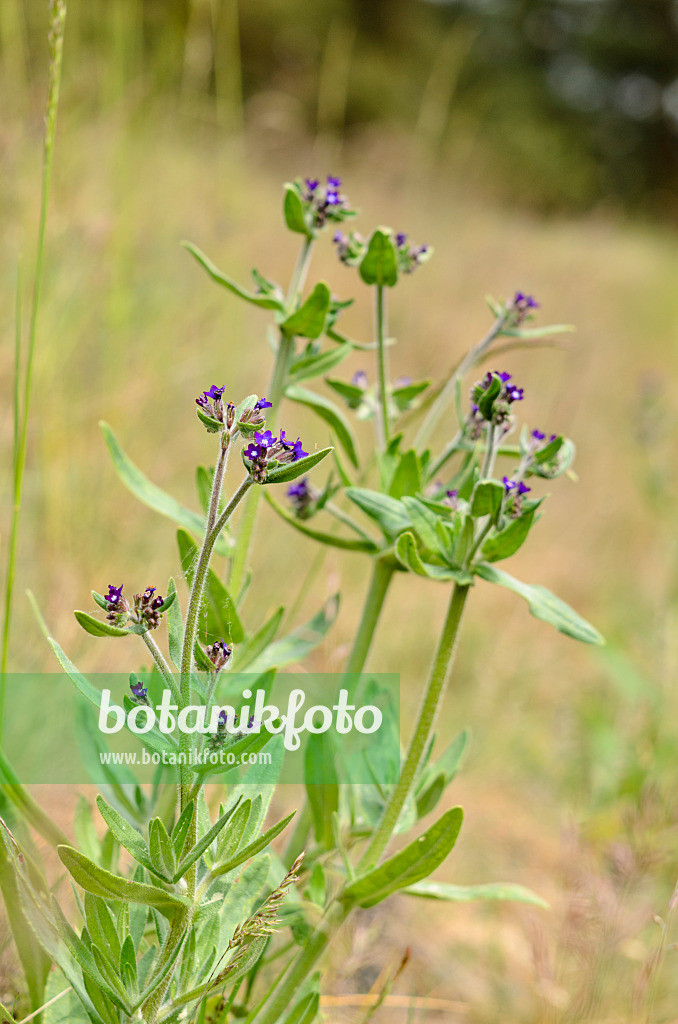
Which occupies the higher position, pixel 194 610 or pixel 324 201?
pixel 324 201

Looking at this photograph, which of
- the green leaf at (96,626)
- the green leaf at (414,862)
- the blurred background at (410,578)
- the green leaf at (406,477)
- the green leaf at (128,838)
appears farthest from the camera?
the blurred background at (410,578)

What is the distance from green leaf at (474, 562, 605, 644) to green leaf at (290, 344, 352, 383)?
0.45 meters

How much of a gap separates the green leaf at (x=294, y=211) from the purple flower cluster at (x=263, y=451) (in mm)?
563

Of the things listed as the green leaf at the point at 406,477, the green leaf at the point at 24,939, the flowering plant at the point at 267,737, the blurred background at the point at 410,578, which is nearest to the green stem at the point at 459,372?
the flowering plant at the point at 267,737

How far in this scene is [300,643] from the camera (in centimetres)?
148

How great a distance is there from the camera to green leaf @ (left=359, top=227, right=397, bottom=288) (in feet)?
4.30

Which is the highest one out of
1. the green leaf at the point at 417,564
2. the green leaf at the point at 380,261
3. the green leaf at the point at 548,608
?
the green leaf at the point at 380,261

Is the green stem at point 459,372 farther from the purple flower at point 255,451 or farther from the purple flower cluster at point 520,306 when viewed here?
the purple flower at point 255,451

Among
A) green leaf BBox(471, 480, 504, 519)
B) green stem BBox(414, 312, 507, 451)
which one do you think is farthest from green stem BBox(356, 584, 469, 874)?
green stem BBox(414, 312, 507, 451)

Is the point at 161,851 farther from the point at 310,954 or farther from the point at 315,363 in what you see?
the point at 315,363

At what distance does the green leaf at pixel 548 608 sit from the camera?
1.18 m

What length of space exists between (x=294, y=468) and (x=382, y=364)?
1.96ft

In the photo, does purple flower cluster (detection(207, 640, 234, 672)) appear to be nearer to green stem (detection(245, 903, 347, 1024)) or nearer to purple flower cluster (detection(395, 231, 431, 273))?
green stem (detection(245, 903, 347, 1024))

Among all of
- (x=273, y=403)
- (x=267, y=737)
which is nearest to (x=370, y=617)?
(x=273, y=403)
